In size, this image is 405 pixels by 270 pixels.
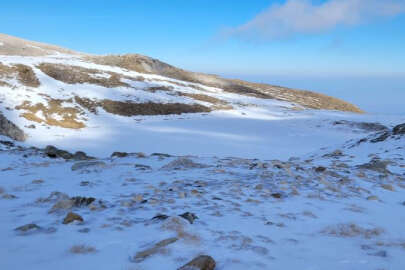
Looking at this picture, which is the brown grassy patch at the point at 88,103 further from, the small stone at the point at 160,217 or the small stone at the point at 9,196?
the small stone at the point at 160,217

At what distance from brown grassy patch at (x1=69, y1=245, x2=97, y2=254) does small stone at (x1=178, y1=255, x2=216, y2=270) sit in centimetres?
102

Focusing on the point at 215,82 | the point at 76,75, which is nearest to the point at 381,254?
the point at 76,75

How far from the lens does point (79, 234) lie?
359cm

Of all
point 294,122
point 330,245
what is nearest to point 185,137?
point 294,122

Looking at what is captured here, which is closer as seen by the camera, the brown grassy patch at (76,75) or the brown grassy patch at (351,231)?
the brown grassy patch at (351,231)

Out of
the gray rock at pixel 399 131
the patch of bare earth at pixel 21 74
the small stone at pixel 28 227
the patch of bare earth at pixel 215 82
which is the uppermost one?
the patch of bare earth at pixel 215 82

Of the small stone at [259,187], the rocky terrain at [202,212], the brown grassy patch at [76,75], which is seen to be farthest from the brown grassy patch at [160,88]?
the small stone at [259,187]

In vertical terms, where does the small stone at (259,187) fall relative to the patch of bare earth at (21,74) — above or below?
below

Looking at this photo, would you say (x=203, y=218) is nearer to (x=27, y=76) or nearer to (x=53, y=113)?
(x=53, y=113)

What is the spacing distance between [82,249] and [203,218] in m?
1.68

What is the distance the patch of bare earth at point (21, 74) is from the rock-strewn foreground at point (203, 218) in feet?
98.0

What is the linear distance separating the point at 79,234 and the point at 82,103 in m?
31.1

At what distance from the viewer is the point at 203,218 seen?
14.0 feet

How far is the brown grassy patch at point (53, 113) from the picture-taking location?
994 inches
